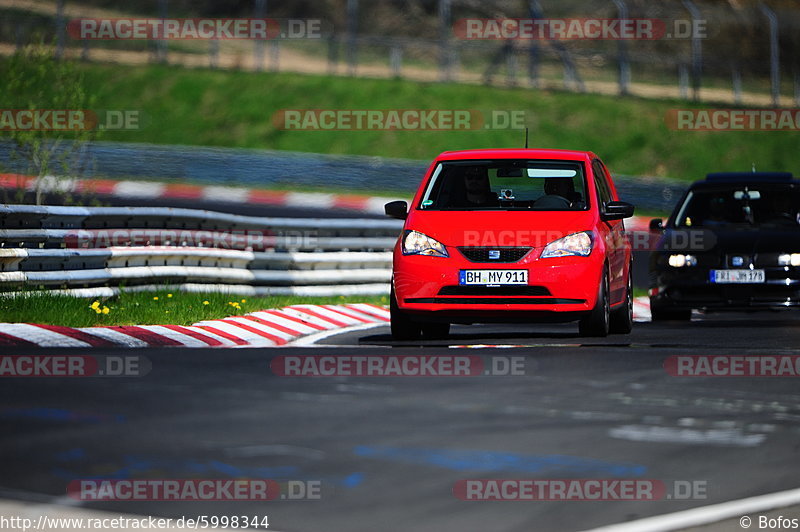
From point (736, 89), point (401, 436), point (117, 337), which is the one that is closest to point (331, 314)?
point (117, 337)

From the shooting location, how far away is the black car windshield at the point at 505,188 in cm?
1362

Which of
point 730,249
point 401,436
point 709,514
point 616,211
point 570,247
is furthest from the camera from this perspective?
point 730,249

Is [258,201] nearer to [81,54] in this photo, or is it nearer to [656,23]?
[81,54]

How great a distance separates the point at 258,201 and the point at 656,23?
26.6 m

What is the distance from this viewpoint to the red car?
12922 millimetres

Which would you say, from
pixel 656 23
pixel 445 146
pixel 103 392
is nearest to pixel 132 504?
pixel 103 392

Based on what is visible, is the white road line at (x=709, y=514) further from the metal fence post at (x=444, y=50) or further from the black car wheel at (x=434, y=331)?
the metal fence post at (x=444, y=50)

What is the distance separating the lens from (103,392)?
8859 millimetres

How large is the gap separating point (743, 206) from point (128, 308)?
6763 mm

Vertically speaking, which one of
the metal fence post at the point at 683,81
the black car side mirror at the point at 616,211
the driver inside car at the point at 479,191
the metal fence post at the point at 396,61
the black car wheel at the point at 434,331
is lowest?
→ the black car wheel at the point at 434,331

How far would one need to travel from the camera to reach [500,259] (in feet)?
42.4

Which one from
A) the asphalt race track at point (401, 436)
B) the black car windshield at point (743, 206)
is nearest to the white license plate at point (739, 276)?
the black car windshield at point (743, 206)

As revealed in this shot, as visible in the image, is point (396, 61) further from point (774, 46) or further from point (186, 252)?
point (186, 252)

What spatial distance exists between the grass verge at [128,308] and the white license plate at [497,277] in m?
2.86
